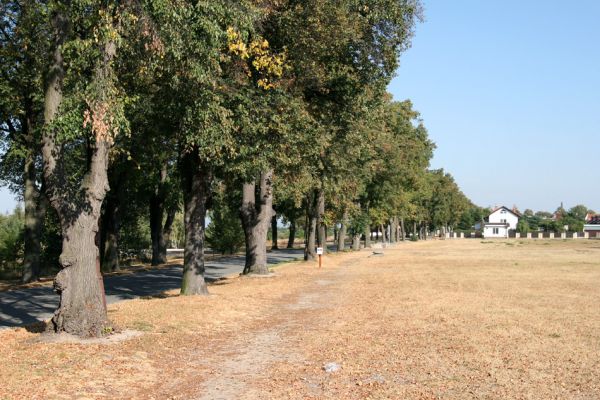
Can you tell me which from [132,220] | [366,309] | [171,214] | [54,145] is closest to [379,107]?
[366,309]

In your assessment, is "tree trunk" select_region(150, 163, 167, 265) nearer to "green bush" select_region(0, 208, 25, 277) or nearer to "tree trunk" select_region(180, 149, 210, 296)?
"green bush" select_region(0, 208, 25, 277)

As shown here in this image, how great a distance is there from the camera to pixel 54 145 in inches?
443

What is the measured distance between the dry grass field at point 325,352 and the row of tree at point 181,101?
182cm

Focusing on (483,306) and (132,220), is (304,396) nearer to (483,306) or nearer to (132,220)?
(483,306)

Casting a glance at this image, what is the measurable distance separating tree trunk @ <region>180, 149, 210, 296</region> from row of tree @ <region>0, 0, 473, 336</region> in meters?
0.04

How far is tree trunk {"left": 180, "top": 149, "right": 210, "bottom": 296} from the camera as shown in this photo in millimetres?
18266

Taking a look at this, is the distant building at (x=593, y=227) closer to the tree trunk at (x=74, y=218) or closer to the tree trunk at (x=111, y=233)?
the tree trunk at (x=111, y=233)

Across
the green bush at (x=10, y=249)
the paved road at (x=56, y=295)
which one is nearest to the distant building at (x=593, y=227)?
the green bush at (x=10, y=249)

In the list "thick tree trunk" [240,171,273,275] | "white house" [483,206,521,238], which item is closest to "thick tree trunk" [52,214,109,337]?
"thick tree trunk" [240,171,273,275]

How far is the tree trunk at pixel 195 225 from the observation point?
18.3 meters

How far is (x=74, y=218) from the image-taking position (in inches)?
445

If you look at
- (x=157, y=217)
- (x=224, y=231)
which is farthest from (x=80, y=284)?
(x=224, y=231)

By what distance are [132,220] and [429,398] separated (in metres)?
40.5

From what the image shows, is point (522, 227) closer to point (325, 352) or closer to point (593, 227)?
point (593, 227)
